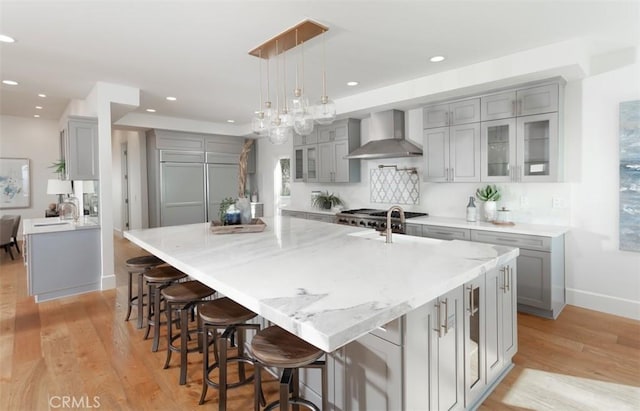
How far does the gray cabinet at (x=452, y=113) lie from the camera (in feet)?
12.6

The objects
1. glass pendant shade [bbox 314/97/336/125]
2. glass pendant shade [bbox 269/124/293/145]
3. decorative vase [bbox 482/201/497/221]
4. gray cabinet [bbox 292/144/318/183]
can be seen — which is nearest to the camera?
glass pendant shade [bbox 314/97/336/125]

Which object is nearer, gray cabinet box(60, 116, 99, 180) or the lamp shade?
gray cabinet box(60, 116, 99, 180)

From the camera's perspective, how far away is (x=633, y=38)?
9.72 ft

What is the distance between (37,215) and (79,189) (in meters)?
3.38

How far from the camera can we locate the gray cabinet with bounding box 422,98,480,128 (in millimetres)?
3836

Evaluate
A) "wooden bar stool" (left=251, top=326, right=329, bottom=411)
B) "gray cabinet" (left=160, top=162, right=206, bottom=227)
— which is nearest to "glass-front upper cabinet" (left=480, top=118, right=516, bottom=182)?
"wooden bar stool" (left=251, top=326, right=329, bottom=411)

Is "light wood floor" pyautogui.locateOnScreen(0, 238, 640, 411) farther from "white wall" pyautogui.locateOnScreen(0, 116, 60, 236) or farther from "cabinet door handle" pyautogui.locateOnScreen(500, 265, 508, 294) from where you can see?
"white wall" pyautogui.locateOnScreen(0, 116, 60, 236)

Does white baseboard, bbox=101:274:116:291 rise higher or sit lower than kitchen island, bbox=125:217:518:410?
lower

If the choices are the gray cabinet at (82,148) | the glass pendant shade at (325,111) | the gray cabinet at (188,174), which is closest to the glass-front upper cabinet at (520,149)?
the glass pendant shade at (325,111)

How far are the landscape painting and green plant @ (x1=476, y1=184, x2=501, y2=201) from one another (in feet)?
3.54

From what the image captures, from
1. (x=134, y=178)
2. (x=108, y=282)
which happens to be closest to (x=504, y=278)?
(x=108, y=282)

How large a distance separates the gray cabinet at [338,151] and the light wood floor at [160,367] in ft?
9.83

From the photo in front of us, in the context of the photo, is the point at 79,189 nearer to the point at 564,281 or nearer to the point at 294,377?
the point at 294,377

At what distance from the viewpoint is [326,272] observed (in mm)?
1737
